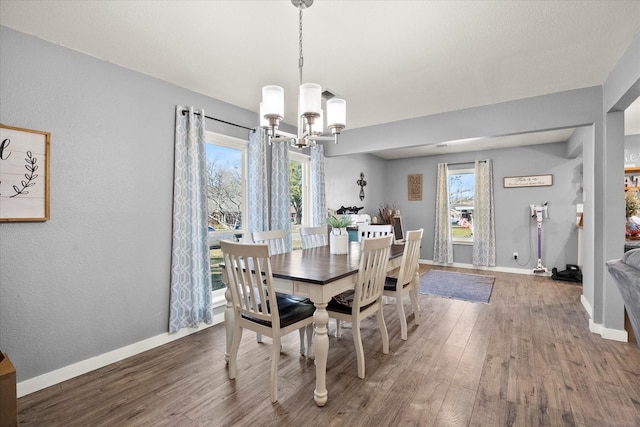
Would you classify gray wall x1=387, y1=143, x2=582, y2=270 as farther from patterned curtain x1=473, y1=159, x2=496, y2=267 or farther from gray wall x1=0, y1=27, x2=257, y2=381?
gray wall x1=0, y1=27, x2=257, y2=381

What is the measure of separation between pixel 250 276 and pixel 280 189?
211cm

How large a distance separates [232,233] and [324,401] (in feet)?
7.09

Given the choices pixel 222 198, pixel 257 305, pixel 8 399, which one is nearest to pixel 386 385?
pixel 257 305

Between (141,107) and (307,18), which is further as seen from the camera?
(141,107)

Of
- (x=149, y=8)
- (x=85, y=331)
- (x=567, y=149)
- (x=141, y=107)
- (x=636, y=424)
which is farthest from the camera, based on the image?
(x=567, y=149)

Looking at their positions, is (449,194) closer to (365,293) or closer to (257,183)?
(257,183)

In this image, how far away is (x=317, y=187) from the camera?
4.54 metres

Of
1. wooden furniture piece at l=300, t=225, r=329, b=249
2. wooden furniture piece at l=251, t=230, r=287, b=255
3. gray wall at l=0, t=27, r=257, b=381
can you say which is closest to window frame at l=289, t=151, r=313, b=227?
wooden furniture piece at l=300, t=225, r=329, b=249

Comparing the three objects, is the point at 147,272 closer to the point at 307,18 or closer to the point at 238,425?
the point at 238,425

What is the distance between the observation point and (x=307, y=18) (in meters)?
1.91

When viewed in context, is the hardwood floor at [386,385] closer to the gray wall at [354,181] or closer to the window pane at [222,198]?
the window pane at [222,198]

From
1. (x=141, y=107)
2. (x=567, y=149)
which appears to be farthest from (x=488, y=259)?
(x=141, y=107)

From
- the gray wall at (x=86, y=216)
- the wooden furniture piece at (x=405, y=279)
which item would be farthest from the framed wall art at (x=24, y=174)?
the wooden furniture piece at (x=405, y=279)

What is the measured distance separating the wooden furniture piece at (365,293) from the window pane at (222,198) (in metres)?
1.62
